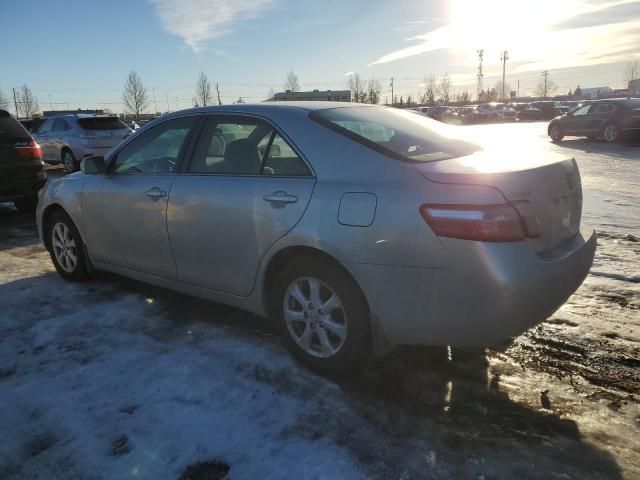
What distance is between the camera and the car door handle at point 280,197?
291 centimetres

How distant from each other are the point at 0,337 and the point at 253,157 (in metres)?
2.25

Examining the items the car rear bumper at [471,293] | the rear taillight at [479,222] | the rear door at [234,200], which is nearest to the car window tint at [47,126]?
the rear door at [234,200]

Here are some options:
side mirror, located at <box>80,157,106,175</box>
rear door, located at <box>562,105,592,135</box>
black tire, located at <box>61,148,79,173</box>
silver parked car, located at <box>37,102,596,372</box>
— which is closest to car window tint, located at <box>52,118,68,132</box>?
black tire, located at <box>61,148,79,173</box>

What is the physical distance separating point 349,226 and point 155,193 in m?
1.73

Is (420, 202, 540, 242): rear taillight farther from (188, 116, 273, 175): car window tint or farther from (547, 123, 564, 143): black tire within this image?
(547, 123, 564, 143): black tire

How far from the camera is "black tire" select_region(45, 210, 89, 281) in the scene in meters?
4.62

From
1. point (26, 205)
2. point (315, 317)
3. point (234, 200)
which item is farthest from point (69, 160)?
point (315, 317)

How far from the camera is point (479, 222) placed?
235cm

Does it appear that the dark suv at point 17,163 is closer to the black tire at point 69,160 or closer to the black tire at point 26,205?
the black tire at point 26,205

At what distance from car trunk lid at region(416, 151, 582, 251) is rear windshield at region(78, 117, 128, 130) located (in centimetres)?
1390

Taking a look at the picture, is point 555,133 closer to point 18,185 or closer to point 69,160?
point 69,160

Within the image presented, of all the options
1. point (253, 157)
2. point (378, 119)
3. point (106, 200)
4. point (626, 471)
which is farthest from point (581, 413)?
point (106, 200)

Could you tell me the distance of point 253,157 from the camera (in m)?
3.28

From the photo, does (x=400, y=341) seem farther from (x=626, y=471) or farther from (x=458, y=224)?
(x=626, y=471)
